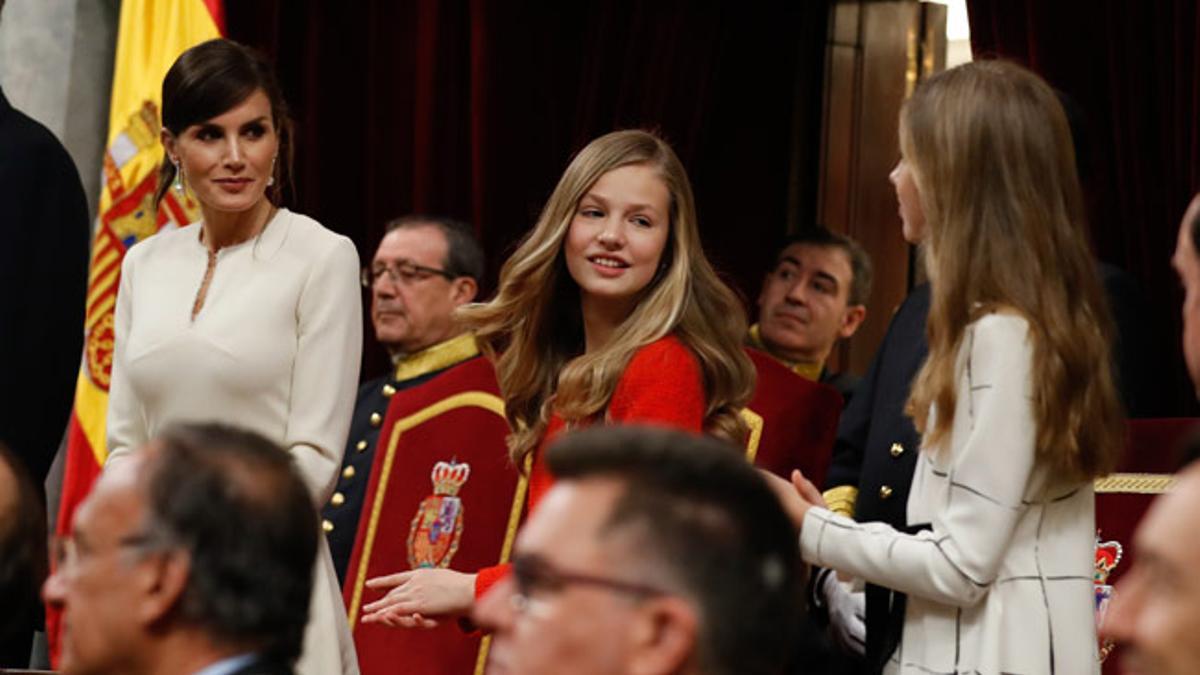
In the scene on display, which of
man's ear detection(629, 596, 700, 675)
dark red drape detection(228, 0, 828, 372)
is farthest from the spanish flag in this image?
man's ear detection(629, 596, 700, 675)

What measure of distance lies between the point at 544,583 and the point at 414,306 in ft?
14.2

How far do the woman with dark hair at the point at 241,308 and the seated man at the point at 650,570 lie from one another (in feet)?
5.45

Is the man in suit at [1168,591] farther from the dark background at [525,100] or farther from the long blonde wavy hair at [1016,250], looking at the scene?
the dark background at [525,100]

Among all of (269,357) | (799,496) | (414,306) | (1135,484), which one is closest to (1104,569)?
(1135,484)

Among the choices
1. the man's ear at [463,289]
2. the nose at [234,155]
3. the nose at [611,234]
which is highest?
the nose at [234,155]

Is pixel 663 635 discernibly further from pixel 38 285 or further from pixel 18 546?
pixel 38 285

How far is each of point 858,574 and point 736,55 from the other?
4.18 meters

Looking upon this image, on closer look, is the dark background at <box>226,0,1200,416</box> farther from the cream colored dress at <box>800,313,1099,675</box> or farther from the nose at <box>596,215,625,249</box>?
the cream colored dress at <box>800,313,1099,675</box>

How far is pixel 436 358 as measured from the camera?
251 inches

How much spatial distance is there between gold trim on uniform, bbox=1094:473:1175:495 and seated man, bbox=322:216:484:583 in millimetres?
2431

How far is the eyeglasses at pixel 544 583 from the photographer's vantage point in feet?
7.38

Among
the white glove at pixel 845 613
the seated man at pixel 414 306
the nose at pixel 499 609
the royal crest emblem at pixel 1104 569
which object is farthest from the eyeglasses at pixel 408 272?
the nose at pixel 499 609

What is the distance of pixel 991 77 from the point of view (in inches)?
141

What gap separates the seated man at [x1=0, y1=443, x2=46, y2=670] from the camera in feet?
10.1
